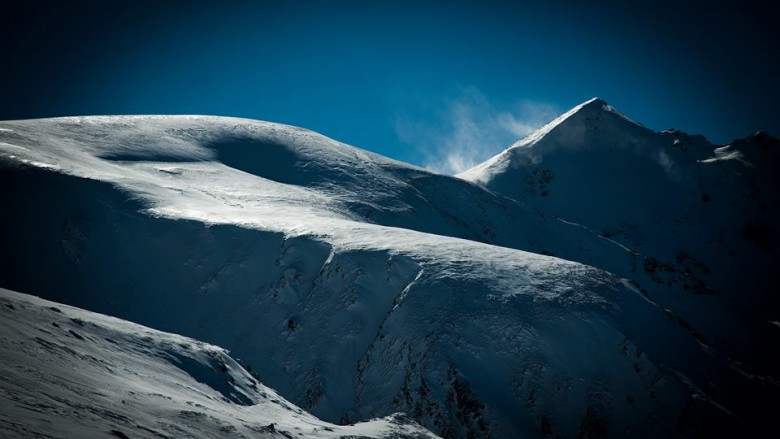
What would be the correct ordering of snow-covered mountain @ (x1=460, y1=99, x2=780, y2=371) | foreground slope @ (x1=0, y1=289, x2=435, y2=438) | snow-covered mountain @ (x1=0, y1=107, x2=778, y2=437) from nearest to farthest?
foreground slope @ (x1=0, y1=289, x2=435, y2=438)
snow-covered mountain @ (x1=0, y1=107, x2=778, y2=437)
snow-covered mountain @ (x1=460, y1=99, x2=780, y2=371)

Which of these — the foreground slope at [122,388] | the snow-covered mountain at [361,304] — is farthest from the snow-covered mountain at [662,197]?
the foreground slope at [122,388]

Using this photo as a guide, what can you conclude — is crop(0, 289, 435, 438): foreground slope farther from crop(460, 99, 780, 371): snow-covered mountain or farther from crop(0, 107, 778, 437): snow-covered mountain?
crop(460, 99, 780, 371): snow-covered mountain

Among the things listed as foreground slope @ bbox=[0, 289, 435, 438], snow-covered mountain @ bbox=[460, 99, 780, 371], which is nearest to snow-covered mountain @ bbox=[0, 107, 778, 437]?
foreground slope @ bbox=[0, 289, 435, 438]

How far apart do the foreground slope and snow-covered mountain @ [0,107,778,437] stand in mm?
8420

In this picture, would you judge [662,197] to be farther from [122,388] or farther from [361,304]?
[122,388]

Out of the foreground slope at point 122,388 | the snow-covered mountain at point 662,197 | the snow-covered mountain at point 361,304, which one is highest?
the snow-covered mountain at point 662,197

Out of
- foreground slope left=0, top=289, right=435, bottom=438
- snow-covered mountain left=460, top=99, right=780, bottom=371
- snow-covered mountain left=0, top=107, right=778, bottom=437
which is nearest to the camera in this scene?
foreground slope left=0, top=289, right=435, bottom=438

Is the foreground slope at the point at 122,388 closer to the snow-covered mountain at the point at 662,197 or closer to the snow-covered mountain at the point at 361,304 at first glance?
the snow-covered mountain at the point at 361,304

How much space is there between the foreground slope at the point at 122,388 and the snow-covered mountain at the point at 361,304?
8.42m

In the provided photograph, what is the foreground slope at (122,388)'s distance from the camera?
29.3 ft

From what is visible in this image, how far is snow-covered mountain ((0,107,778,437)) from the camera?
77.5ft

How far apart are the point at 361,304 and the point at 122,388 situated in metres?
17.5

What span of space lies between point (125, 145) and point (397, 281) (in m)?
33.9

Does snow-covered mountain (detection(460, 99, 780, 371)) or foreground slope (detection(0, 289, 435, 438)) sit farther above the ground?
snow-covered mountain (detection(460, 99, 780, 371))
